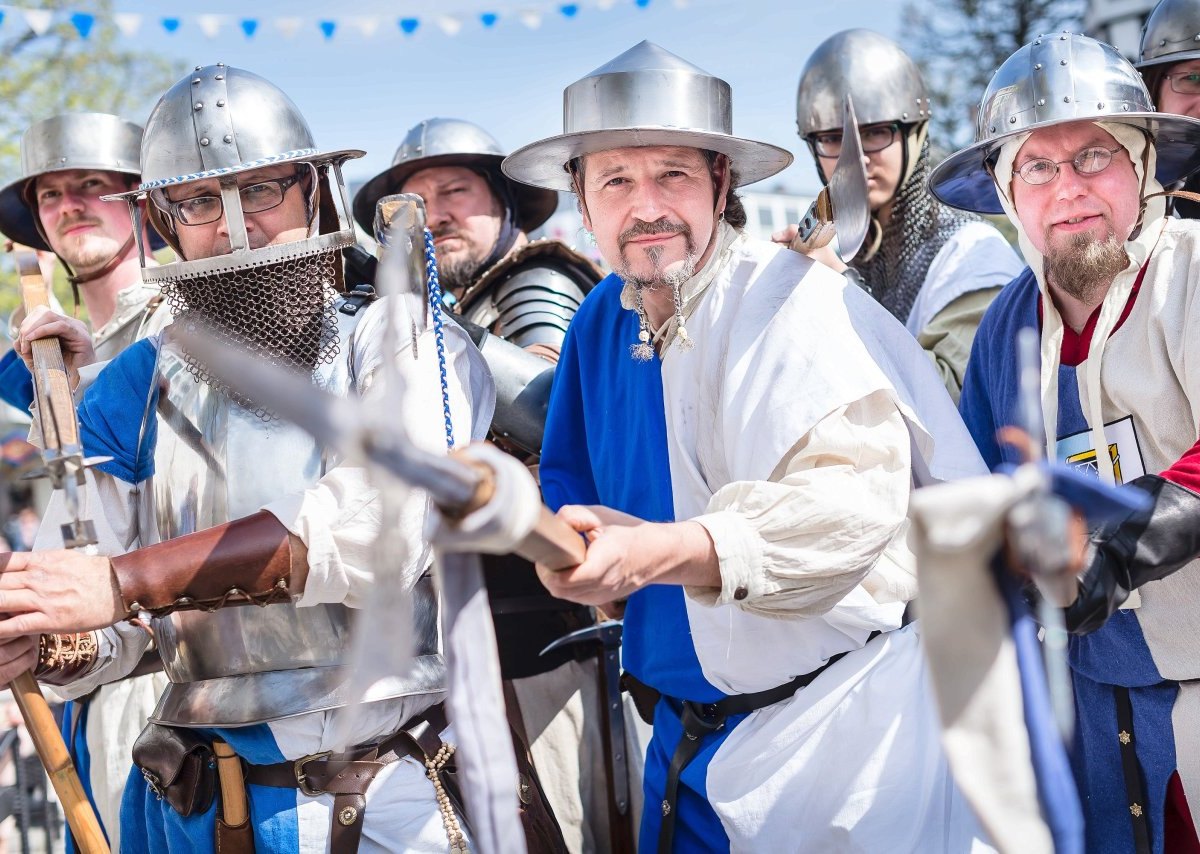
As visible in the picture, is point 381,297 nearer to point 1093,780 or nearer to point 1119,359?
point 1119,359

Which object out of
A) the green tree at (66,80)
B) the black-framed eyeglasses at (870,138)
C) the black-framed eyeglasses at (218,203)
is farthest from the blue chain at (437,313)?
the green tree at (66,80)

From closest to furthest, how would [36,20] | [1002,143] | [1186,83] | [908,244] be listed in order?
[1002,143] → [1186,83] → [908,244] → [36,20]

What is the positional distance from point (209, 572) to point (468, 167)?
10.3 ft

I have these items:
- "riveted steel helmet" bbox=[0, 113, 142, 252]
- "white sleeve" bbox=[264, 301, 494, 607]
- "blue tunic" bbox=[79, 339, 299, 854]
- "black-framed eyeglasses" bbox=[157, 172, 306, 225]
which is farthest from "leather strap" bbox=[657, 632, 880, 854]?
"riveted steel helmet" bbox=[0, 113, 142, 252]

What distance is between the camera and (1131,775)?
274 cm

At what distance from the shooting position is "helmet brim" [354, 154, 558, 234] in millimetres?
5148

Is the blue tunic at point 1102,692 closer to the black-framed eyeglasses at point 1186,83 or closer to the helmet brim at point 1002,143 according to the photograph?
the helmet brim at point 1002,143

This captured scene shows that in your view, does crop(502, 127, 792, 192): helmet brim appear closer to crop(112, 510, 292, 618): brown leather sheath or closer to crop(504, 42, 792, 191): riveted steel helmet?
crop(504, 42, 792, 191): riveted steel helmet

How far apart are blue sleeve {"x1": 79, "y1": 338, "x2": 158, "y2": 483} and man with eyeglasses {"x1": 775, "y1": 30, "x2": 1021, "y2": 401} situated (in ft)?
7.93

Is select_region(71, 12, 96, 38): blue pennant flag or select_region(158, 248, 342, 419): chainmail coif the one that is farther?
select_region(71, 12, 96, 38): blue pennant flag

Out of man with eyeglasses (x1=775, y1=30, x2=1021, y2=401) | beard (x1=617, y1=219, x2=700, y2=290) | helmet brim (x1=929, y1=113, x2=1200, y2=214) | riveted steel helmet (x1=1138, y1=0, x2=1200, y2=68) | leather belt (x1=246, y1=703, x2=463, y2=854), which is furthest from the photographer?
man with eyeglasses (x1=775, y1=30, x2=1021, y2=401)

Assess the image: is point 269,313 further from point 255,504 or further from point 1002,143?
point 1002,143

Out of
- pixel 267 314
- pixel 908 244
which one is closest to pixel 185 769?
pixel 267 314

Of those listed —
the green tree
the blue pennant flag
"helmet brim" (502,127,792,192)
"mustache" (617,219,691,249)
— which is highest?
the green tree
